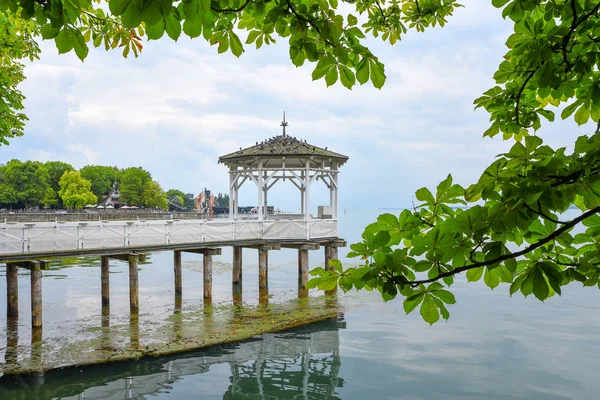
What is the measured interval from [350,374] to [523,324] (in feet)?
33.1

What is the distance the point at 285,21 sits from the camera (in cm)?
235

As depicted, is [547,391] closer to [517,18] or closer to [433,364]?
[433,364]

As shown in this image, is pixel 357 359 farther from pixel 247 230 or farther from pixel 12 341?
pixel 12 341

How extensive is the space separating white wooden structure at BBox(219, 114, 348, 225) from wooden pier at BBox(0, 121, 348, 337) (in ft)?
0.15

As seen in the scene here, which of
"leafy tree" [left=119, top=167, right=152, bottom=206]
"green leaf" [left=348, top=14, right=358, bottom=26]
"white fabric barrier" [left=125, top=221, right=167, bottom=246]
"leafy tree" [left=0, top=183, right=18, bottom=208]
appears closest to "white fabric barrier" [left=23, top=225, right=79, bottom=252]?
"white fabric barrier" [left=125, top=221, right=167, bottom=246]

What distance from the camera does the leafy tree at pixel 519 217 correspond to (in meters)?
1.78

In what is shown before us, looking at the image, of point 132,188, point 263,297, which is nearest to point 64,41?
point 263,297

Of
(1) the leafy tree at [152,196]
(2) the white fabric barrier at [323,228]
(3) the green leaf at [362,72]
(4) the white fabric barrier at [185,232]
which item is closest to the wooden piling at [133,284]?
(4) the white fabric barrier at [185,232]

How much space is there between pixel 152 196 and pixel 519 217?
100m

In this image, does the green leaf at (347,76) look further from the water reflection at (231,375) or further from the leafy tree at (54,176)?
the leafy tree at (54,176)

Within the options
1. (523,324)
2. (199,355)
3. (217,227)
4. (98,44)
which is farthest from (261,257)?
(98,44)

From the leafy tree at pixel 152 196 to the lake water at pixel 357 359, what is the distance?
75329 millimetres

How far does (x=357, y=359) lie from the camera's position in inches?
567

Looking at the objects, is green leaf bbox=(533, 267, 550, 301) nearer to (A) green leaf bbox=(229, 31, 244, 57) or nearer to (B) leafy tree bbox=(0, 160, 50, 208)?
(A) green leaf bbox=(229, 31, 244, 57)
